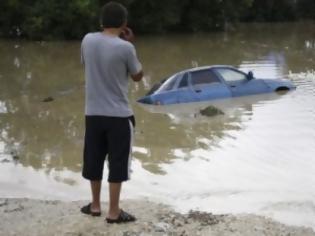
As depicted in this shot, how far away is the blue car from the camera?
17.0 metres

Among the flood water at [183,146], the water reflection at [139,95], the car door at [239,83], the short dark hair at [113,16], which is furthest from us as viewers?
the car door at [239,83]

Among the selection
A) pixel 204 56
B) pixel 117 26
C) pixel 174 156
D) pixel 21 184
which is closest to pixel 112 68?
pixel 117 26

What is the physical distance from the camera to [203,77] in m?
17.4

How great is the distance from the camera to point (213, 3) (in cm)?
4422

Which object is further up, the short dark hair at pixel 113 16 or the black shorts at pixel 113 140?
the short dark hair at pixel 113 16

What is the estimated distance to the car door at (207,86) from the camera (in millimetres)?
17311

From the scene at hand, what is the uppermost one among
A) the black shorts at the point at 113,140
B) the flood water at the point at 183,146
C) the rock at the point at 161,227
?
the black shorts at the point at 113,140

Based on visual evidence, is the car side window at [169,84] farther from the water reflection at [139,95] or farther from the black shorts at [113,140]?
the black shorts at [113,140]

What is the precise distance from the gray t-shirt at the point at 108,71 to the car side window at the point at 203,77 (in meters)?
11.2

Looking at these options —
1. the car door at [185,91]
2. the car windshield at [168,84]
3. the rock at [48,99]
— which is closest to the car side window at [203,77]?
the car door at [185,91]

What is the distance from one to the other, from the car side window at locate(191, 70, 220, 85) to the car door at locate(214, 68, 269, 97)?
22cm

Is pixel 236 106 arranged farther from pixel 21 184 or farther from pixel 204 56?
pixel 204 56

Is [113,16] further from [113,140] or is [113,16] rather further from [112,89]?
[113,140]

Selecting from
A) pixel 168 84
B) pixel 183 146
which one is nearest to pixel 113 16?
pixel 183 146
